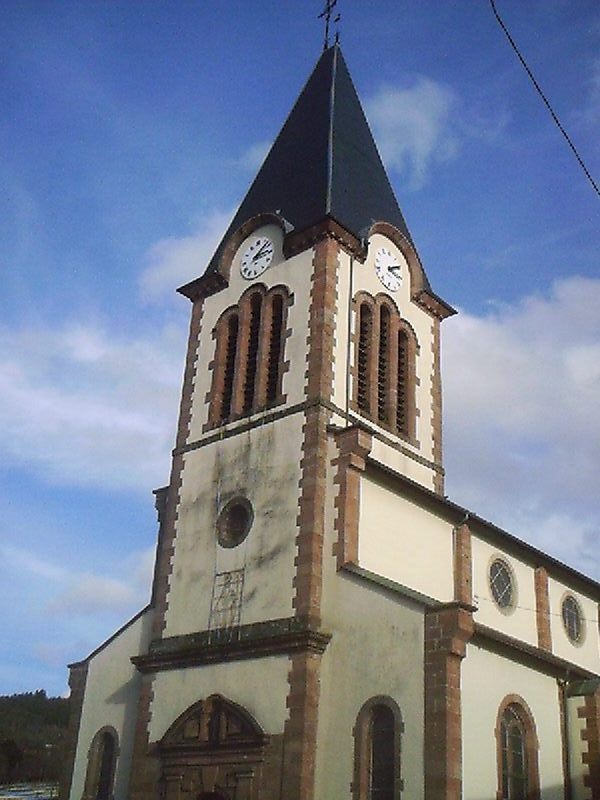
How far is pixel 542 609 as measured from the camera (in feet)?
84.5

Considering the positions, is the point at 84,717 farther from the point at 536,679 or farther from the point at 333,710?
the point at 536,679

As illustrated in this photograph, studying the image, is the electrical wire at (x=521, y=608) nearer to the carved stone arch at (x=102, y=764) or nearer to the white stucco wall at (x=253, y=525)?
the white stucco wall at (x=253, y=525)

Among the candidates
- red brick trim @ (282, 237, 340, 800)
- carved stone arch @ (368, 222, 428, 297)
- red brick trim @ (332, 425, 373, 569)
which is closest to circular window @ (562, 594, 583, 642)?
red brick trim @ (332, 425, 373, 569)

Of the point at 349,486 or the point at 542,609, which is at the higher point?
the point at 349,486

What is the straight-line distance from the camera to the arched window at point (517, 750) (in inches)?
759

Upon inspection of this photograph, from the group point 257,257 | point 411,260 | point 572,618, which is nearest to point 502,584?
point 572,618

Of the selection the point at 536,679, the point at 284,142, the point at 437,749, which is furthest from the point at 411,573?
the point at 284,142

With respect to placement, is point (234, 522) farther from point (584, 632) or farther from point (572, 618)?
point (584, 632)

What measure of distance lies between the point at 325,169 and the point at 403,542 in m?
11.4

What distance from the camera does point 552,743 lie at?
69.2 feet

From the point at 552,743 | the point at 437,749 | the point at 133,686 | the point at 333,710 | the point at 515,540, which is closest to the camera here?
the point at 437,749

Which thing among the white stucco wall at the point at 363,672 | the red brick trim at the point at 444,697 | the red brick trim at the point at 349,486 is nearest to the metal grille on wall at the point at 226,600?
the white stucco wall at the point at 363,672

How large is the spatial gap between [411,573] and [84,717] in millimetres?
9355

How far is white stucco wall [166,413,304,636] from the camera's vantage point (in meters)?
21.3
